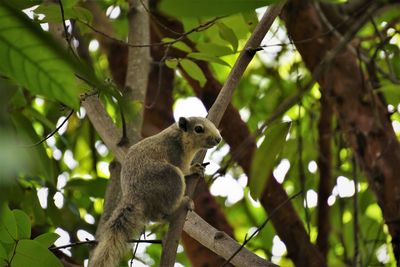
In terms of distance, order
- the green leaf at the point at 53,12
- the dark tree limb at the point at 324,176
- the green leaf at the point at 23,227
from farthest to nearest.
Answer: the dark tree limb at the point at 324,176, the green leaf at the point at 53,12, the green leaf at the point at 23,227

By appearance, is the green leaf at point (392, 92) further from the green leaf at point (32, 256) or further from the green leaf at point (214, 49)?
the green leaf at point (32, 256)

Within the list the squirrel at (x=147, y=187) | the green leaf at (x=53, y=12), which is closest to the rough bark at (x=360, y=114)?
the squirrel at (x=147, y=187)

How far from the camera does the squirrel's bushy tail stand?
314cm

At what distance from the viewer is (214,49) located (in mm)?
3381

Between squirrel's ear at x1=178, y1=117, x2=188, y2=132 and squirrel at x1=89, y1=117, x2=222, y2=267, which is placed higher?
squirrel's ear at x1=178, y1=117, x2=188, y2=132

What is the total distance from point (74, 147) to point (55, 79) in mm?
4480

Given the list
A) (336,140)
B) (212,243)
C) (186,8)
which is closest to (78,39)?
(336,140)

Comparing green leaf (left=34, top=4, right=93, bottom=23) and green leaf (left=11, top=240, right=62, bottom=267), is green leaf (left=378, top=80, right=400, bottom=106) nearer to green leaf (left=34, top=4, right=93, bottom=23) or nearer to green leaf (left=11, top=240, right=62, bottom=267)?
green leaf (left=34, top=4, right=93, bottom=23)

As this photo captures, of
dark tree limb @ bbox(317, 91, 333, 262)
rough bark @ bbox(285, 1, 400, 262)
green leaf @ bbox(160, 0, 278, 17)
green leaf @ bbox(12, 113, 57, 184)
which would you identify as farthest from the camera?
dark tree limb @ bbox(317, 91, 333, 262)

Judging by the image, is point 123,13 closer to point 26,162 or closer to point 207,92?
point 207,92

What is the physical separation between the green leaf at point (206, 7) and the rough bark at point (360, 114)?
2.89m

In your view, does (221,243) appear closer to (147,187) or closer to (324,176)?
(147,187)

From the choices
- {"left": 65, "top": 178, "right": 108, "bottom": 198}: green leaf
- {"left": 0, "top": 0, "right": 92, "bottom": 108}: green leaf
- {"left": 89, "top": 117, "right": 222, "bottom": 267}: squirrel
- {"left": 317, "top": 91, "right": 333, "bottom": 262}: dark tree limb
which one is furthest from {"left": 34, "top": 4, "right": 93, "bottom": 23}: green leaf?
{"left": 317, "top": 91, "right": 333, "bottom": 262}: dark tree limb

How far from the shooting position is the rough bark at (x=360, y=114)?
161 inches
